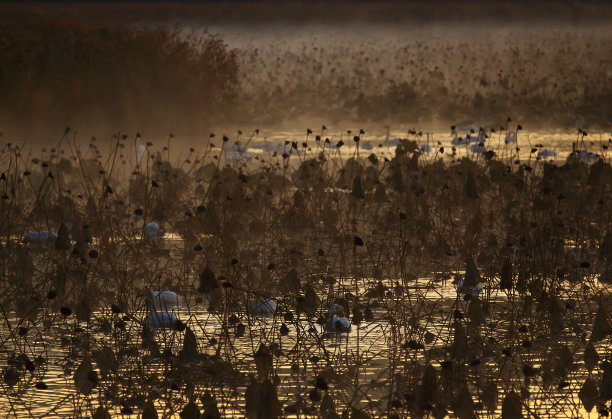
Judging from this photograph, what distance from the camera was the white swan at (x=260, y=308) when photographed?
4.34 m

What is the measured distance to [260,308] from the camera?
14.3ft

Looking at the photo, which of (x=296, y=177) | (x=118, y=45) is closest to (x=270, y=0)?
(x=118, y=45)

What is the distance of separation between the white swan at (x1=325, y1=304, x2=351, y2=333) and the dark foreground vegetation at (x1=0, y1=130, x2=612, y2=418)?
0.02 m

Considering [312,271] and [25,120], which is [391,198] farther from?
[25,120]

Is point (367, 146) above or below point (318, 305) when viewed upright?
above

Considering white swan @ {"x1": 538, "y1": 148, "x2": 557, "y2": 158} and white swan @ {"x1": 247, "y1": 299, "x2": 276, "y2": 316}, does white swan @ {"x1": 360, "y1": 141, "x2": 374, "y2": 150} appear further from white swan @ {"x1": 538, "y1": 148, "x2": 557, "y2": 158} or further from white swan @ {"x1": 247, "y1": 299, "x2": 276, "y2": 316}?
white swan @ {"x1": 247, "y1": 299, "x2": 276, "y2": 316}

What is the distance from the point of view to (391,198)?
6.95 metres

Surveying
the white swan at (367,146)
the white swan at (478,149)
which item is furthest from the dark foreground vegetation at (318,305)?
the white swan at (367,146)

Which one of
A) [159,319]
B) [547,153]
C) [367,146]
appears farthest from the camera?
[367,146]

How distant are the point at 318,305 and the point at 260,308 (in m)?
0.26

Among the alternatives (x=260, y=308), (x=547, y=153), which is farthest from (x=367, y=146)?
(x=260, y=308)

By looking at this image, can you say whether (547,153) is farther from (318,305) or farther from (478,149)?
(318,305)

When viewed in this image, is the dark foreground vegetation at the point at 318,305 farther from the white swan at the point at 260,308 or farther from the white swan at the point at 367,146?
the white swan at the point at 367,146

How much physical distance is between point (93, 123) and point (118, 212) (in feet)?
16.5
